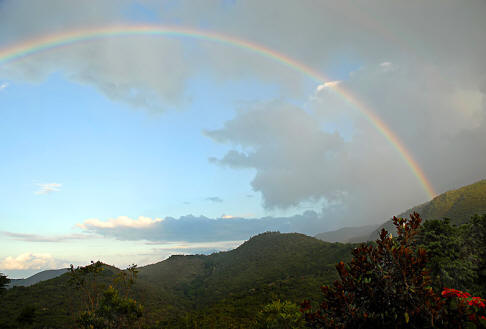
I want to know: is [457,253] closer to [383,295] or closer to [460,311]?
[460,311]

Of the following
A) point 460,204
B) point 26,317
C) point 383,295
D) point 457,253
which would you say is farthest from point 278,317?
point 460,204

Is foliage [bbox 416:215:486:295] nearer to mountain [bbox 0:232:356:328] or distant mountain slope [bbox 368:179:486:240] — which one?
mountain [bbox 0:232:356:328]

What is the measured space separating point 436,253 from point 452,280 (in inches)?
202

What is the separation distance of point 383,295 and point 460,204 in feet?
613

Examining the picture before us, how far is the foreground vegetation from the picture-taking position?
6.38 meters

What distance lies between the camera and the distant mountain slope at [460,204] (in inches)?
5044

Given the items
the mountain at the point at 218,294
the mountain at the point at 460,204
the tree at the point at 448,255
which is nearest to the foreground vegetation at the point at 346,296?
the tree at the point at 448,255

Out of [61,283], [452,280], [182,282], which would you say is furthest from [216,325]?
[182,282]

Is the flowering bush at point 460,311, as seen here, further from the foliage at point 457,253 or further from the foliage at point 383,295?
the foliage at point 457,253

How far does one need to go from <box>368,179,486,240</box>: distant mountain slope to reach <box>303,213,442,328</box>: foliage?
150 m

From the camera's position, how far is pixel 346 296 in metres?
6.50

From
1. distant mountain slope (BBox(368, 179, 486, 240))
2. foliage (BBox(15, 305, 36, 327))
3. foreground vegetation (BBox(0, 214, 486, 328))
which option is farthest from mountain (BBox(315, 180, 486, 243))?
foliage (BBox(15, 305, 36, 327))

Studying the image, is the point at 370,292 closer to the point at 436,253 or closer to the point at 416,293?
the point at 416,293

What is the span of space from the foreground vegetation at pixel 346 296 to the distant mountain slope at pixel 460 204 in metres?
63.7
